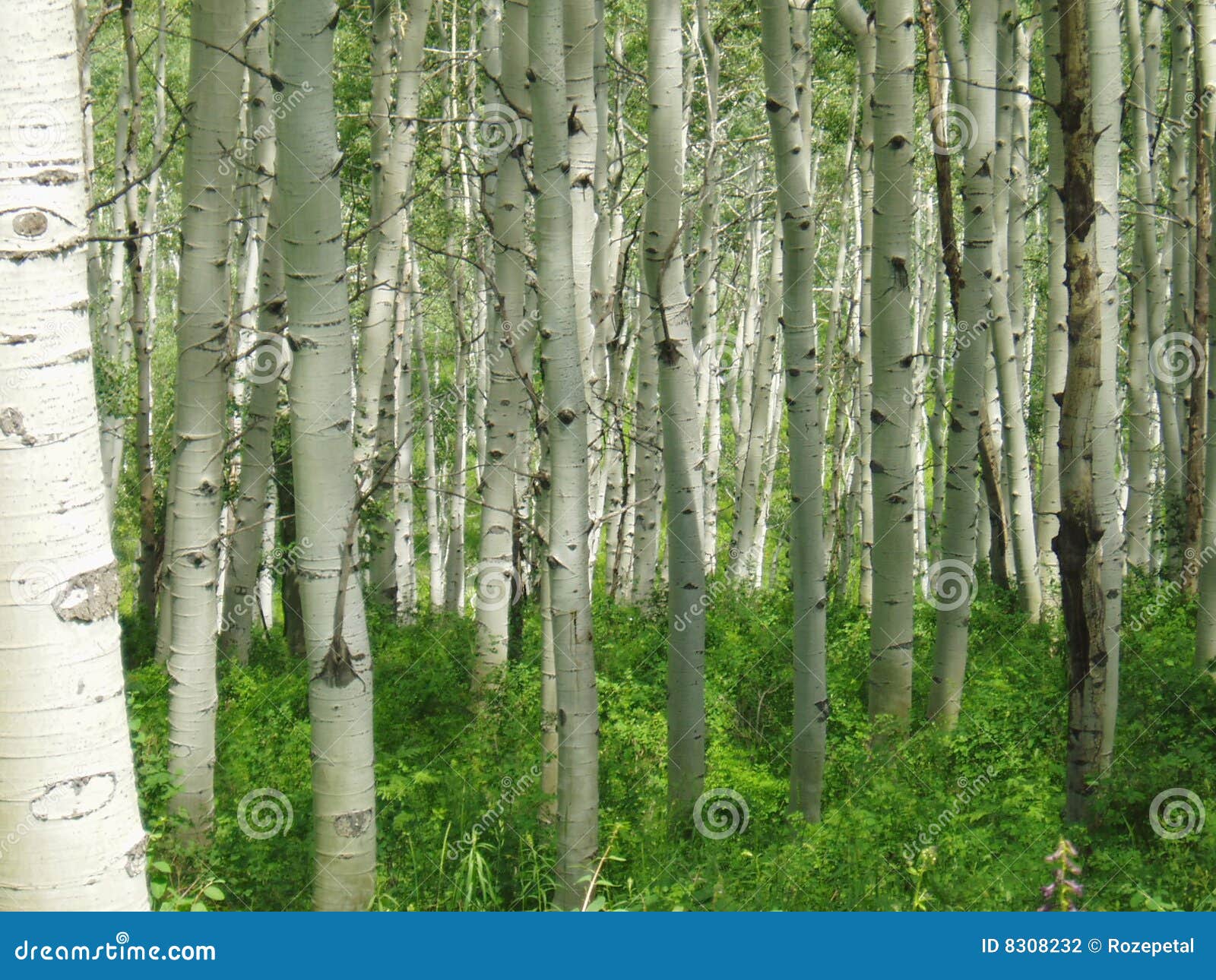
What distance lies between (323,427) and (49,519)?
64.5 inches

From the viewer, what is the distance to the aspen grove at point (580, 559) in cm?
222

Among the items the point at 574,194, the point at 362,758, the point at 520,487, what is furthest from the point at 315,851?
the point at 520,487

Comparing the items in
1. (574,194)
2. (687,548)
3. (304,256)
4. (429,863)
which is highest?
(574,194)

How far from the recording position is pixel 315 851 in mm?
3984

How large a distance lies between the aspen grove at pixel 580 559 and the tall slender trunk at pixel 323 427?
0.01 m

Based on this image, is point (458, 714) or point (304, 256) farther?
point (458, 714)

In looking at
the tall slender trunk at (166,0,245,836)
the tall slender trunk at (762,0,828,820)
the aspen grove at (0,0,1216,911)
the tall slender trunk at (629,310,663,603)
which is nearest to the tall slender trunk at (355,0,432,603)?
the aspen grove at (0,0,1216,911)

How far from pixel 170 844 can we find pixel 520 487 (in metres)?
5.00

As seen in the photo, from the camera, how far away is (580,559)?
4.40m

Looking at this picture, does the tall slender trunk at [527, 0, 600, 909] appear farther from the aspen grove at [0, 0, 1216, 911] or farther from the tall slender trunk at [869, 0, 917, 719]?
the tall slender trunk at [869, 0, 917, 719]

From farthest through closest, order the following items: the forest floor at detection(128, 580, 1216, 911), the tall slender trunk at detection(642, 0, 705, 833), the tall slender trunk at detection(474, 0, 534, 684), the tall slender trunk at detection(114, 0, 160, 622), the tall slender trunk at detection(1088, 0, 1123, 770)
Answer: the tall slender trunk at detection(114, 0, 160, 622)
the tall slender trunk at detection(474, 0, 534, 684)
the tall slender trunk at detection(642, 0, 705, 833)
the tall slender trunk at detection(1088, 0, 1123, 770)
the forest floor at detection(128, 580, 1216, 911)

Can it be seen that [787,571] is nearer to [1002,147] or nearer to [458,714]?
[1002,147]

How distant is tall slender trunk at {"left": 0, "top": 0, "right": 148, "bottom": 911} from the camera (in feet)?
6.95

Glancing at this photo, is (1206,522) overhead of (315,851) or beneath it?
overhead
